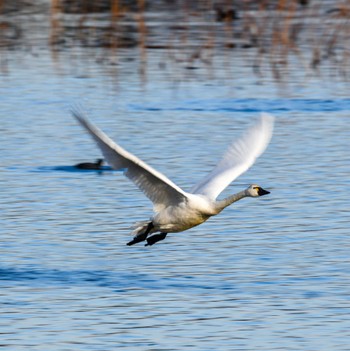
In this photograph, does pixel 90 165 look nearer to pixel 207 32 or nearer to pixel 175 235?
pixel 175 235

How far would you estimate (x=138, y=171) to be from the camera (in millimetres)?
10328

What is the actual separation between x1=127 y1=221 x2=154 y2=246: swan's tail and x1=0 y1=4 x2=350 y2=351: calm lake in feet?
1.37

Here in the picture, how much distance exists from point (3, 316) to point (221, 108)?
10985 millimetres

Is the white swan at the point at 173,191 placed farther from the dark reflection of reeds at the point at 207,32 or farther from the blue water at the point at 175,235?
the dark reflection of reeds at the point at 207,32

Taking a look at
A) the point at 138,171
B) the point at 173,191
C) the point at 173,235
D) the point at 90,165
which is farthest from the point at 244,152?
the point at 90,165


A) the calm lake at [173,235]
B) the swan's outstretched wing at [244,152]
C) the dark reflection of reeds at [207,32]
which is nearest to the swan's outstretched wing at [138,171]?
the swan's outstretched wing at [244,152]

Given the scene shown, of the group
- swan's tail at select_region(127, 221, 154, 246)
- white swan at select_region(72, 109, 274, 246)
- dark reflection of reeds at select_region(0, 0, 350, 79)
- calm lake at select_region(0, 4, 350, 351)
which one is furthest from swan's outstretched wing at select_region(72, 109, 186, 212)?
dark reflection of reeds at select_region(0, 0, 350, 79)

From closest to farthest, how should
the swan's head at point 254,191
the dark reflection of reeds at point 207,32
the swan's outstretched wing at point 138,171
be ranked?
the swan's outstretched wing at point 138,171, the swan's head at point 254,191, the dark reflection of reeds at point 207,32

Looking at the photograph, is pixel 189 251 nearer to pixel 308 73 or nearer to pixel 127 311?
pixel 127 311

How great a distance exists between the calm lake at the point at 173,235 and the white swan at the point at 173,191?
0.54 meters

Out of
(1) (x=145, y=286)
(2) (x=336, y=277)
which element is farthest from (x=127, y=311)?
(2) (x=336, y=277)

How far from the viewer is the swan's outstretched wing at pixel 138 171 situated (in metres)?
9.55

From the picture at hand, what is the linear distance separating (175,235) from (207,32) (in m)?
13.9

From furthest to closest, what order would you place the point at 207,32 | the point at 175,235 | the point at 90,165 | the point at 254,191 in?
the point at 207,32
the point at 90,165
the point at 175,235
the point at 254,191
